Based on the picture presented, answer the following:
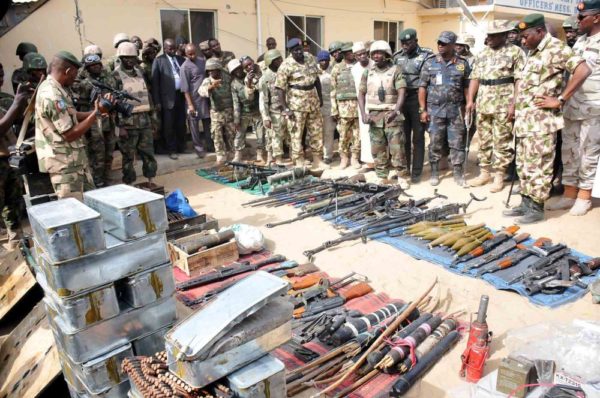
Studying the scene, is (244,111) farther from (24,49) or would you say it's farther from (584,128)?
(584,128)

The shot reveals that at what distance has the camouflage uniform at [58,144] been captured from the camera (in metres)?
4.09

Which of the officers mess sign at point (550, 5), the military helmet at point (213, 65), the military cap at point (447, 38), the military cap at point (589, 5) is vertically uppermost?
the officers mess sign at point (550, 5)

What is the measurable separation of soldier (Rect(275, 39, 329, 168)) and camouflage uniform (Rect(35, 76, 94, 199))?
4.14 m

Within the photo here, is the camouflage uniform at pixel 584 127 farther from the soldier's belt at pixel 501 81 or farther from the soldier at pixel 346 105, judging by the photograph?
the soldier at pixel 346 105

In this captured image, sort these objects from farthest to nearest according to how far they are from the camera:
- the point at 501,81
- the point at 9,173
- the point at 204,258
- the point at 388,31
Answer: the point at 388,31
the point at 501,81
the point at 9,173
the point at 204,258

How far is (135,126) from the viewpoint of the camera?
23.1 ft

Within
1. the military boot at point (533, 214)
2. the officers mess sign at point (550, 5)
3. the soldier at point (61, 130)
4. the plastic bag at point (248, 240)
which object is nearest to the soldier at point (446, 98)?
the military boot at point (533, 214)

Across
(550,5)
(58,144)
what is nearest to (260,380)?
(58,144)

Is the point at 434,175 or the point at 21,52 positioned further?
the point at 434,175

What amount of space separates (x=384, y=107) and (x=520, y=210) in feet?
8.06

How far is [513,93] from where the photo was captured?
20.7 feet

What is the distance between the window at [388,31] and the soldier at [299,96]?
6.73 metres

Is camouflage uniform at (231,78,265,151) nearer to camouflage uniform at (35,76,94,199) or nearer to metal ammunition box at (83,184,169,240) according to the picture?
camouflage uniform at (35,76,94,199)

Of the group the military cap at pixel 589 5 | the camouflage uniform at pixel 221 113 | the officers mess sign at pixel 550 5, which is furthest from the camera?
the officers mess sign at pixel 550 5
